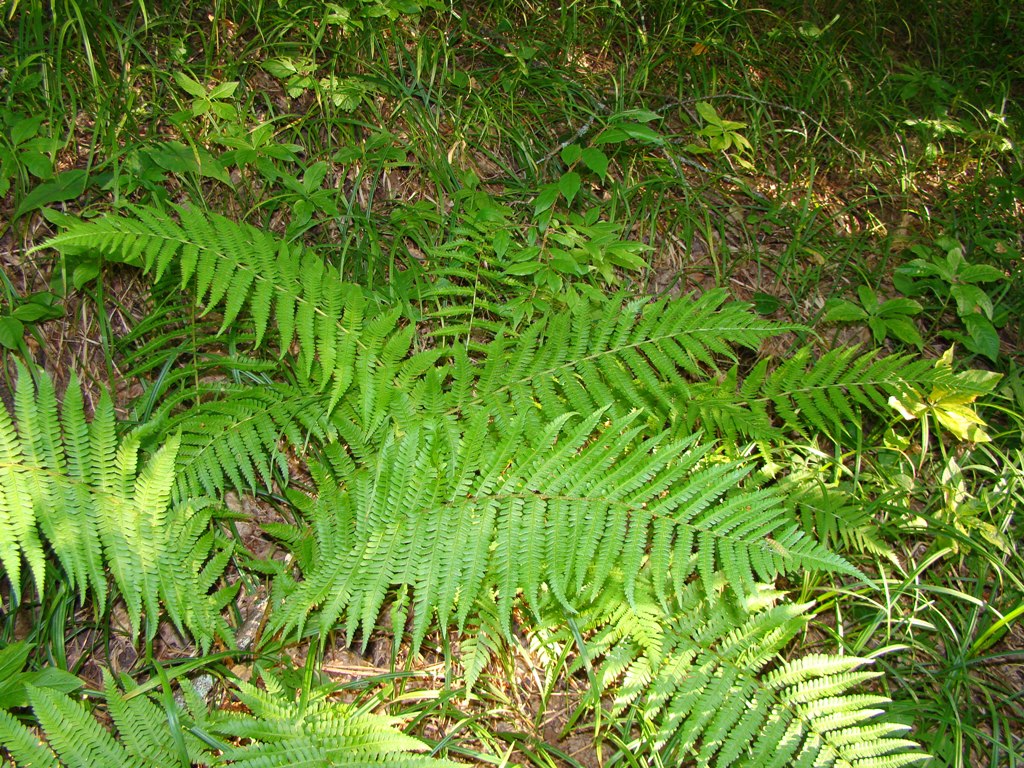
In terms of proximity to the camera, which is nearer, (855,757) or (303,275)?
(855,757)

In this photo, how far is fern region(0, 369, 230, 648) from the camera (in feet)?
5.76

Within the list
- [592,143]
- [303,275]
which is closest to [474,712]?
[303,275]

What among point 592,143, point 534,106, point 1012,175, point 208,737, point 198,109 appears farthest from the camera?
point 1012,175

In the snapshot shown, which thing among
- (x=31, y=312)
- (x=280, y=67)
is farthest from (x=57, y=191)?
(x=280, y=67)

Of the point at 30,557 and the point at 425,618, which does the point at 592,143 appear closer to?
the point at 425,618


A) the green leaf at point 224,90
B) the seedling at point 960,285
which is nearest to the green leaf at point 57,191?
the green leaf at point 224,90

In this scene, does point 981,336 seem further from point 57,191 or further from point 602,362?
point 57,191

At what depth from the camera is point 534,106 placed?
3441mm

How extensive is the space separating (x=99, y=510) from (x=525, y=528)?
1.08m

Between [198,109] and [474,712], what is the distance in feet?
7.76

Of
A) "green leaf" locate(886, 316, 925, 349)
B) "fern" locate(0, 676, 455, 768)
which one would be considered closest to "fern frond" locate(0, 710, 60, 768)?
"fern" locate(0, 676, 455, 768)

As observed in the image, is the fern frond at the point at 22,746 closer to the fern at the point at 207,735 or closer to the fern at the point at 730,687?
the fern at the point at 207,735

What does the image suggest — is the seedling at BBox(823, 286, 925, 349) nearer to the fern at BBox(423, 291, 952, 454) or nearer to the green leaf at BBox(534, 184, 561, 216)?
the fern at BBox(423, 291, 952, 454)

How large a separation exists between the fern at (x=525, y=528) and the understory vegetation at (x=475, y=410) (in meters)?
0.01
